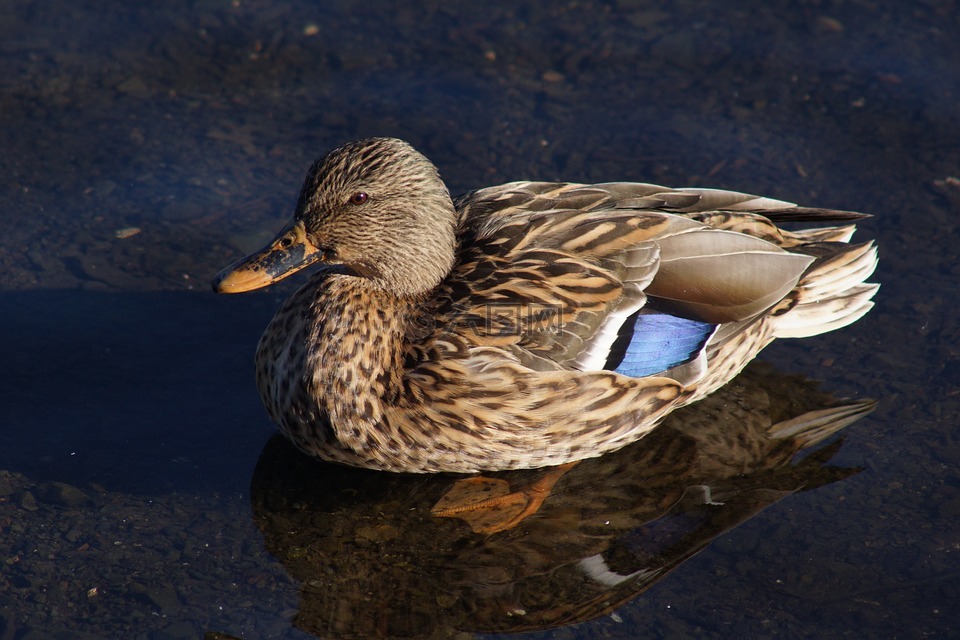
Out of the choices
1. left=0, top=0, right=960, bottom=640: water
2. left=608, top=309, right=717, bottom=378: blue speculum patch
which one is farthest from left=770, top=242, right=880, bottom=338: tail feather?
left=608, top=309, right=717, bottom=378: blue speculum patch

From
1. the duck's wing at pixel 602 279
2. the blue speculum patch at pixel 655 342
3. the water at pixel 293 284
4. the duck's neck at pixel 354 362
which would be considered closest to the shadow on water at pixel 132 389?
the water at pixel 293 284

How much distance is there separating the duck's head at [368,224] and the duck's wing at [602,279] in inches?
10.1

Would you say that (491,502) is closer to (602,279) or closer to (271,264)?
(602,279)

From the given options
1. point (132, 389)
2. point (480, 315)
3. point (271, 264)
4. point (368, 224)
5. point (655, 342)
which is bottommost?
point (132, 389)

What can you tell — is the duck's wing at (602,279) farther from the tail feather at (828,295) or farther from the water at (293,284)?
the water at (293,284)

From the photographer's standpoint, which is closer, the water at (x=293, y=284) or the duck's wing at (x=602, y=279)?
the water at (x=293, y=284)

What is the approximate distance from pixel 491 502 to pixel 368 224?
1750 millimetres

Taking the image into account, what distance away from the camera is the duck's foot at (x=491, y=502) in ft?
21.6

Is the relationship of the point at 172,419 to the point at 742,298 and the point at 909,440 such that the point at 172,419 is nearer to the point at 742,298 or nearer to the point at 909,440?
the point at 742,298

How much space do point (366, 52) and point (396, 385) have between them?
4172 millimetres

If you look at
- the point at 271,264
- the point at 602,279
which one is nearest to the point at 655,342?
the point at 602,279

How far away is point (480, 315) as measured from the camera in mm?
6445

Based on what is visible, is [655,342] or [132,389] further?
[132,389]

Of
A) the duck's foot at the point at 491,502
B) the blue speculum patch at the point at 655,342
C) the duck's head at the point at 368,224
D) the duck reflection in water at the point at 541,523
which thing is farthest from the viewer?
the blue speculum patch at the point at 655,342
